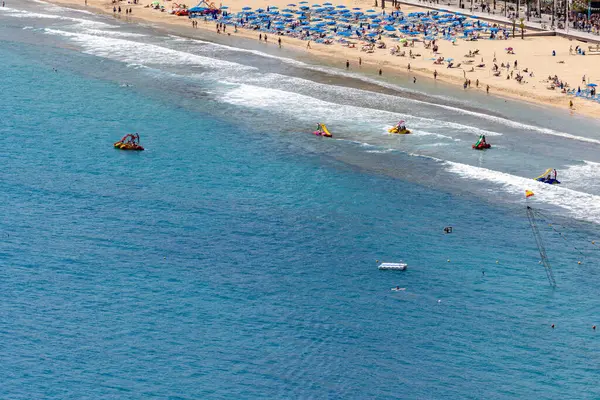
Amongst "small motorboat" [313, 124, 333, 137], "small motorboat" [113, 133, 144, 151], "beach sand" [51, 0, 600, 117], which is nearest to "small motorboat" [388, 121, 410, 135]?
"small motorboat" [313, 124, 333, 137]

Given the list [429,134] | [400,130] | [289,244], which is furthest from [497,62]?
[289,244]

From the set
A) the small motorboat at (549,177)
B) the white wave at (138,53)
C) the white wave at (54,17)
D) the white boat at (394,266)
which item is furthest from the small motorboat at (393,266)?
the white wave at (54,17)

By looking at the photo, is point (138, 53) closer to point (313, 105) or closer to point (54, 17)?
point (54, 17)

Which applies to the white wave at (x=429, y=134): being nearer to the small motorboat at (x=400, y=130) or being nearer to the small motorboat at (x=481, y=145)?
the small motorboat at (x=400, y=130)

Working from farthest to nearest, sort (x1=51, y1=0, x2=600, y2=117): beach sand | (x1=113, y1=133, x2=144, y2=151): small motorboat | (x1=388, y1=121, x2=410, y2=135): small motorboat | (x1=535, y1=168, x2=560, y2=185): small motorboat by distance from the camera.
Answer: (x1=51, y1=0, x2=600, y2=117): beach sand < (x1=388, y1=121, x2=410, y2=135): small motorboat < (x1=113, y1=133, x2=144, y2=151): small motorboat < (x1=535, y1=168, x2=560, y2=185): small motorboat

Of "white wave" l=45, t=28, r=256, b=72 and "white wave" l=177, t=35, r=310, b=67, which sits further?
"white wave" l=177, t=35, r=310, b=67

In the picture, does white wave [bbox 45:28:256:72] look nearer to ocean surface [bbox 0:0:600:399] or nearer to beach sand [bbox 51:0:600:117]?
ocean surface [bbox 0:0:600:399]
